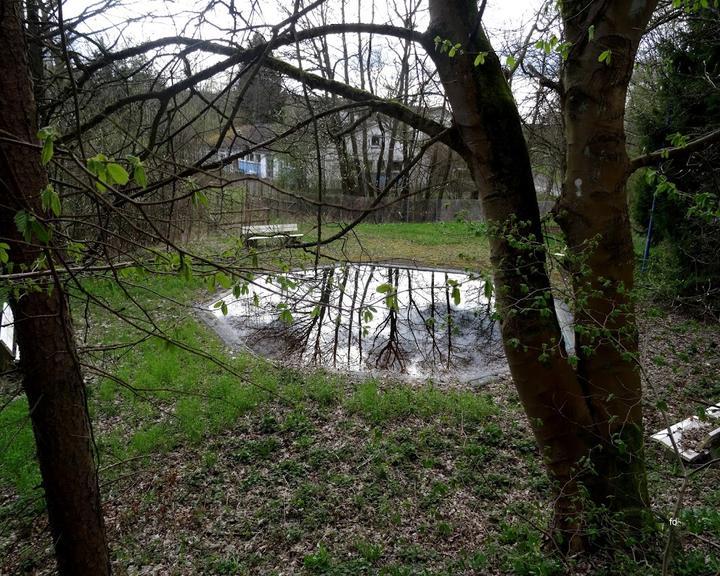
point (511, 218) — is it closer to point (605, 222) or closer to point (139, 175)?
point (605, 222)

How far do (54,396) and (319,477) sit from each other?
10.1 ft

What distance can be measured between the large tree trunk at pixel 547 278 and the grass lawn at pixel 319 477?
0.34 meters

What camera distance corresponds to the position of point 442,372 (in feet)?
24.4

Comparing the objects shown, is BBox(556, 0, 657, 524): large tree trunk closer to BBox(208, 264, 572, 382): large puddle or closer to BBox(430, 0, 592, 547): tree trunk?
BBox(430, 0, 592, 547): tree trunk

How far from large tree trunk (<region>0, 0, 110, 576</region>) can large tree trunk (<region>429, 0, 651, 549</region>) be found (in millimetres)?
2273

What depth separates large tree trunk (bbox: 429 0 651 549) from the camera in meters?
2.82

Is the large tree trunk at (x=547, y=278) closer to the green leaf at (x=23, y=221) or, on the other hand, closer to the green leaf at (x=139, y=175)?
the green leaf at (x=139, y=175)

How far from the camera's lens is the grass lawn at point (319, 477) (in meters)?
3.59

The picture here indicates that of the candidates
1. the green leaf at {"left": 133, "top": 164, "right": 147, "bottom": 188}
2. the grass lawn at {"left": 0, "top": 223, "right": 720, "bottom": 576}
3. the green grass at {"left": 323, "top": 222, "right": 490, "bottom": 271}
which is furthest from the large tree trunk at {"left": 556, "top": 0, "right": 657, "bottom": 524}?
the green grass at {"left": 323, "top": 222, "right": 490, "bottom": 271}

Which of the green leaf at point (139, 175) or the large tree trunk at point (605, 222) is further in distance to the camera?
the large tree trunk at point (605, 222)

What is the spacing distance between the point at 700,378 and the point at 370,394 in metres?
4.38

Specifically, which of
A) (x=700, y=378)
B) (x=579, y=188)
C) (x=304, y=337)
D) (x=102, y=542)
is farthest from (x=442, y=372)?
A: (x=102, y=542)

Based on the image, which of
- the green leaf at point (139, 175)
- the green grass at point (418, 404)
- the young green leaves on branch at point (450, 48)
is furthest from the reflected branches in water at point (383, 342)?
the green leaf at point (139, 175)

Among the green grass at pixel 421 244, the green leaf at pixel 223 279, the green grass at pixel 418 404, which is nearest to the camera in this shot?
the green leaf at pixel 223 279
